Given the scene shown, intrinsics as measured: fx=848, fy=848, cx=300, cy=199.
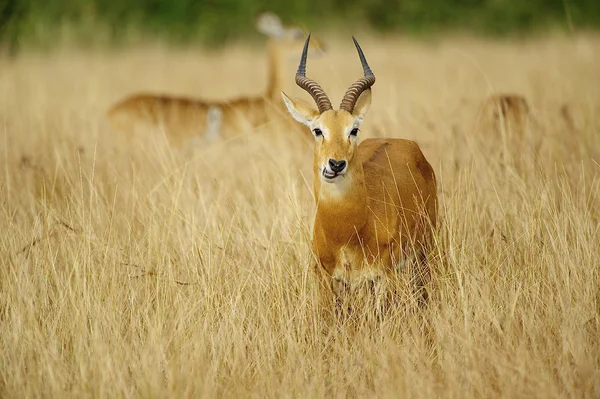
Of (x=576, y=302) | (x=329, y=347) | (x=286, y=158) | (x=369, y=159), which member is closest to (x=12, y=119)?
(x=286, y=158)

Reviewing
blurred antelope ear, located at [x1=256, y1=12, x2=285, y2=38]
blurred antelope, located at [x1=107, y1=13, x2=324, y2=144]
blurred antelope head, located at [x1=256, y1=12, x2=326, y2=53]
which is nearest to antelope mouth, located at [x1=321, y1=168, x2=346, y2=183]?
blurred antelope, located at [x1=107, y1=13, x2=324, y2=144]

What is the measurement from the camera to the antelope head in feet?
13.2

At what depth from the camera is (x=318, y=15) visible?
21281 millimetres

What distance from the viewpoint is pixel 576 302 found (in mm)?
3680

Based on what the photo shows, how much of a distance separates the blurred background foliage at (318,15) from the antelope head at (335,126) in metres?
14.5

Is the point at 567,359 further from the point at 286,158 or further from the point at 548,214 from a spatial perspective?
the point at 286,158

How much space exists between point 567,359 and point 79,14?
60.5 feet

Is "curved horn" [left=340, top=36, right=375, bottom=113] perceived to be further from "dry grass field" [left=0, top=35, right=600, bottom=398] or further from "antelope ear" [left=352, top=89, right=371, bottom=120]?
"dry grass field" [left=0, top=35, right=600, bottom=398]

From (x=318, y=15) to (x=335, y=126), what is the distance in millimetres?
17660

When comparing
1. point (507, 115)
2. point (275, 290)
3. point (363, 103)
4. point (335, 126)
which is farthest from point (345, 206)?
point (507, 115)

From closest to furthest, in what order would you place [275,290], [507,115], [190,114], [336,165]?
[336,165] < [275,290] < [507,115] < [190,114]

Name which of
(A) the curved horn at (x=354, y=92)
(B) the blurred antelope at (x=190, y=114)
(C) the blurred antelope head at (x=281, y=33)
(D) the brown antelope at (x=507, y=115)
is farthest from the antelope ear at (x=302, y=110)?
(C) the blurred antelope head at (x=281, y=33)

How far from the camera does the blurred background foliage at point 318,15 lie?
63.9 feet

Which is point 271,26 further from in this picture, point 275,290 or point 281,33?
point 275,290
